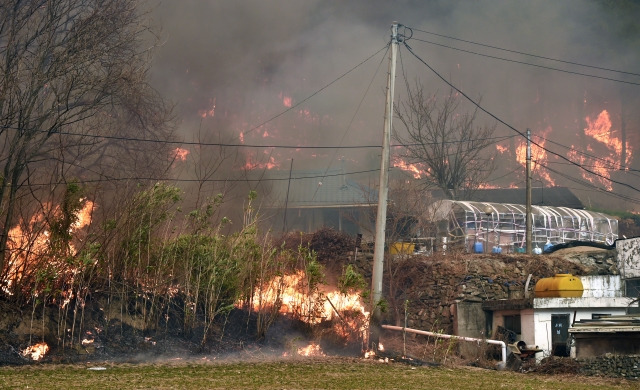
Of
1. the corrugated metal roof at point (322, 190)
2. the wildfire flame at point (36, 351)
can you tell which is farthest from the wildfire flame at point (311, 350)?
the corrugated metal roof at point (322, 190)

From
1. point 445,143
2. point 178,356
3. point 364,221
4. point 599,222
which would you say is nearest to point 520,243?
point 599,222

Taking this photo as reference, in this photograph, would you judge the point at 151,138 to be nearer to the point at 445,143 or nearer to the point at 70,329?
the point at 70,329

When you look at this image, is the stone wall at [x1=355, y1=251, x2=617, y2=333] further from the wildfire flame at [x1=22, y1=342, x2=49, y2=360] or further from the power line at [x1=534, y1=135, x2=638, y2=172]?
the power line at [x1=534, y1=135, x2=638, y2=172]

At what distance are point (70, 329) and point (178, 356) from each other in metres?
2.28

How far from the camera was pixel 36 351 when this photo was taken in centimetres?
1432

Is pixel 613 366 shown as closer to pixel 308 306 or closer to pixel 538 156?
pixel 308 306

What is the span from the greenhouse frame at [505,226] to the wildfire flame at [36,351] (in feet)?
76.4

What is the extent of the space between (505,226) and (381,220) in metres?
21.2

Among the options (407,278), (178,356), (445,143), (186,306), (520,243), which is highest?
(445,143)

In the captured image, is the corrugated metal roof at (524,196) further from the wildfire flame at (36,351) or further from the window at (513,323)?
the wildfire flame at (36,351)

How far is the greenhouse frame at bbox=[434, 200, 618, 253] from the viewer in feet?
122

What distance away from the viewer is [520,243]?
127 ft

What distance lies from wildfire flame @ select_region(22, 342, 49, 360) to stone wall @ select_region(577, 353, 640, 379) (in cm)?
1243

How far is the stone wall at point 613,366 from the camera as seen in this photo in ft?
57.2
